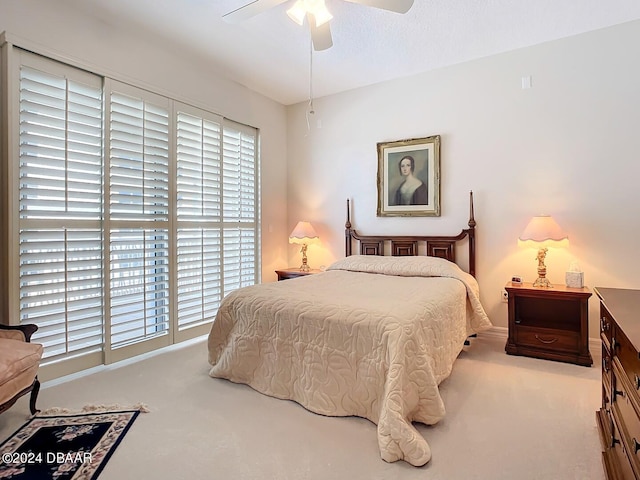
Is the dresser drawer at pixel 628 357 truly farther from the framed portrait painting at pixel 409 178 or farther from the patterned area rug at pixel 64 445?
the framed portrait painting at pixel 409 178

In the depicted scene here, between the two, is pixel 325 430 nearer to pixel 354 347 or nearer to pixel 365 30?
pixel 354 347

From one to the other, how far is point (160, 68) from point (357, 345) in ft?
10.2

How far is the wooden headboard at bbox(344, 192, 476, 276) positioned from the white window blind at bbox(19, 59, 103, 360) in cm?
270

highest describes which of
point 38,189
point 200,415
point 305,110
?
point 305,110

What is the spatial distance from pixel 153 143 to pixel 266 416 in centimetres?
259

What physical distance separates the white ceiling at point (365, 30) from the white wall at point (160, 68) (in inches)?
4.2

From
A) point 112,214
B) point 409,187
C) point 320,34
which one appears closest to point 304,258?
point 409,187

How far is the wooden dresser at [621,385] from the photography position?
115 cm

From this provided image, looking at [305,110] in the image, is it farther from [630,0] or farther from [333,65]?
[630,0]

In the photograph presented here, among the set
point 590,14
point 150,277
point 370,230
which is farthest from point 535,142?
point 150,277

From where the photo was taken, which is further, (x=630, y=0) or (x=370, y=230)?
(x=370, y=230)

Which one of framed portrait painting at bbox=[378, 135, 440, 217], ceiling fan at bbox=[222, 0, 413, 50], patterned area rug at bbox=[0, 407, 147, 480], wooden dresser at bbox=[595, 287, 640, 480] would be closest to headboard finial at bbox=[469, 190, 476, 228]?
framed portrait painting at bbox=[378, 135, 440, 217]

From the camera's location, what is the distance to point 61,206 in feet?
8.64

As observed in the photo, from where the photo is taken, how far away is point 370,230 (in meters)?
4.30
